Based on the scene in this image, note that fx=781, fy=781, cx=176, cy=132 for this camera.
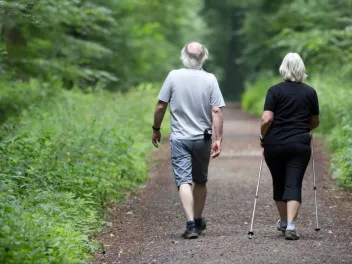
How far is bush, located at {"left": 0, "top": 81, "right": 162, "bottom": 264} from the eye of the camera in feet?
23.1

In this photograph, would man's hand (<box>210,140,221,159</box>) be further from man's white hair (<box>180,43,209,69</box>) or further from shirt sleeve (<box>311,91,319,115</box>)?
shirt sleeve (<box>311,91,319,115</box>)

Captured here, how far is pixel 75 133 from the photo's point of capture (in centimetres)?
1309

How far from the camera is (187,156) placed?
8859 millimetres

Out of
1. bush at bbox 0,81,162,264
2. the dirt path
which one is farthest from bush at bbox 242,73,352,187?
bush at bbox 0,81,162,264

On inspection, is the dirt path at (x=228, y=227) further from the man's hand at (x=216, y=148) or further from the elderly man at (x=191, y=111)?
the man's hand at (x=216, y=148)

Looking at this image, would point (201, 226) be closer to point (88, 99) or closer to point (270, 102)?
point (270, 102)

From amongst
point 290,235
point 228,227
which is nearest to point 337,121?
point 228,227

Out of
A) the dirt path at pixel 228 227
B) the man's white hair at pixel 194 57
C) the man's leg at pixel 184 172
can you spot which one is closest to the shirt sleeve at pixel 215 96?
the man's white hair at pixel 194 57

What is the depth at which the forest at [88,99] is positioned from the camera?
Result: 8.24 metres

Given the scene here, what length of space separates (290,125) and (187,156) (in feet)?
4.00

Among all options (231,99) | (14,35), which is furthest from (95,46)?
(231,99)

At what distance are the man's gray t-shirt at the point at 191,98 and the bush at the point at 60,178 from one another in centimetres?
155

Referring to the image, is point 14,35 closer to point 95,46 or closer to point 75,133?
A: point 95,46

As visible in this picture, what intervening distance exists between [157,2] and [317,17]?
12.6 metres
